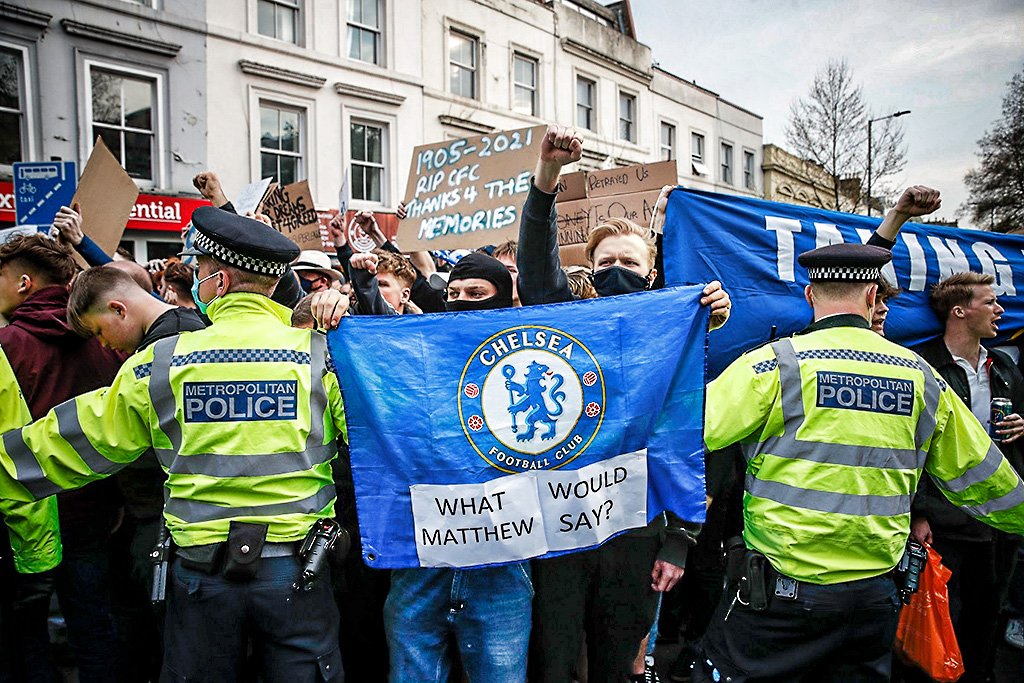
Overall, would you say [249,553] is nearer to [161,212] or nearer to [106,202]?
[106,202]

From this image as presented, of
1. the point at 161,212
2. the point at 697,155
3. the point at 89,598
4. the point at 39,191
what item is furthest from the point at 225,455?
the point at 697,155

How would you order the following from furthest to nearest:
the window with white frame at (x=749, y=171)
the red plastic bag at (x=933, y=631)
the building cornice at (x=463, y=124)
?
1. the window with white frame at (x=749, y=171)
2. the building cornice at (x=463, y=124)
3. the red plastic bag at (x=933, y=631)

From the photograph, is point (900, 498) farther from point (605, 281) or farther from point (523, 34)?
point (523, 34)

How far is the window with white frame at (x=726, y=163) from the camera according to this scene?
2758 cm

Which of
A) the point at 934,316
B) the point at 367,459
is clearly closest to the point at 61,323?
the point at 367,459

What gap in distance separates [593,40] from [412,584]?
69.8 feet

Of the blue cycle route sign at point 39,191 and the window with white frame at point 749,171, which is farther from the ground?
the window with white frame at point 749,171

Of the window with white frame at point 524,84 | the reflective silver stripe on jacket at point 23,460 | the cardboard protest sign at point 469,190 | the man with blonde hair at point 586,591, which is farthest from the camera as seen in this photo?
the window with white frame at point 524,84

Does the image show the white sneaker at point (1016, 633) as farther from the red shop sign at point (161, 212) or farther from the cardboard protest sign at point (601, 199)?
the red shop sign at point (161, 212)

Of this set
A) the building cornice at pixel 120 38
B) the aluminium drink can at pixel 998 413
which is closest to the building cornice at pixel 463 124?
the building cornice at pixel 120 38

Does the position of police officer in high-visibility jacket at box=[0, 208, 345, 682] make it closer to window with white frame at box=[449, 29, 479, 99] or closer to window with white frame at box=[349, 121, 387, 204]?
window with white frame at box=[349, 121, 387, 204]

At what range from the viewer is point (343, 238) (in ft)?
13.2

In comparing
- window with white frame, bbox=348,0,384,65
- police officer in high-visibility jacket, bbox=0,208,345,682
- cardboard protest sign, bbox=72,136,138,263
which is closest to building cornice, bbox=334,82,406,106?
window with white frame, bbox=348,0,384,65

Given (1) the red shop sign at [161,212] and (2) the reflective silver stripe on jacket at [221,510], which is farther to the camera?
(1) the red shop sign at [161,212]
